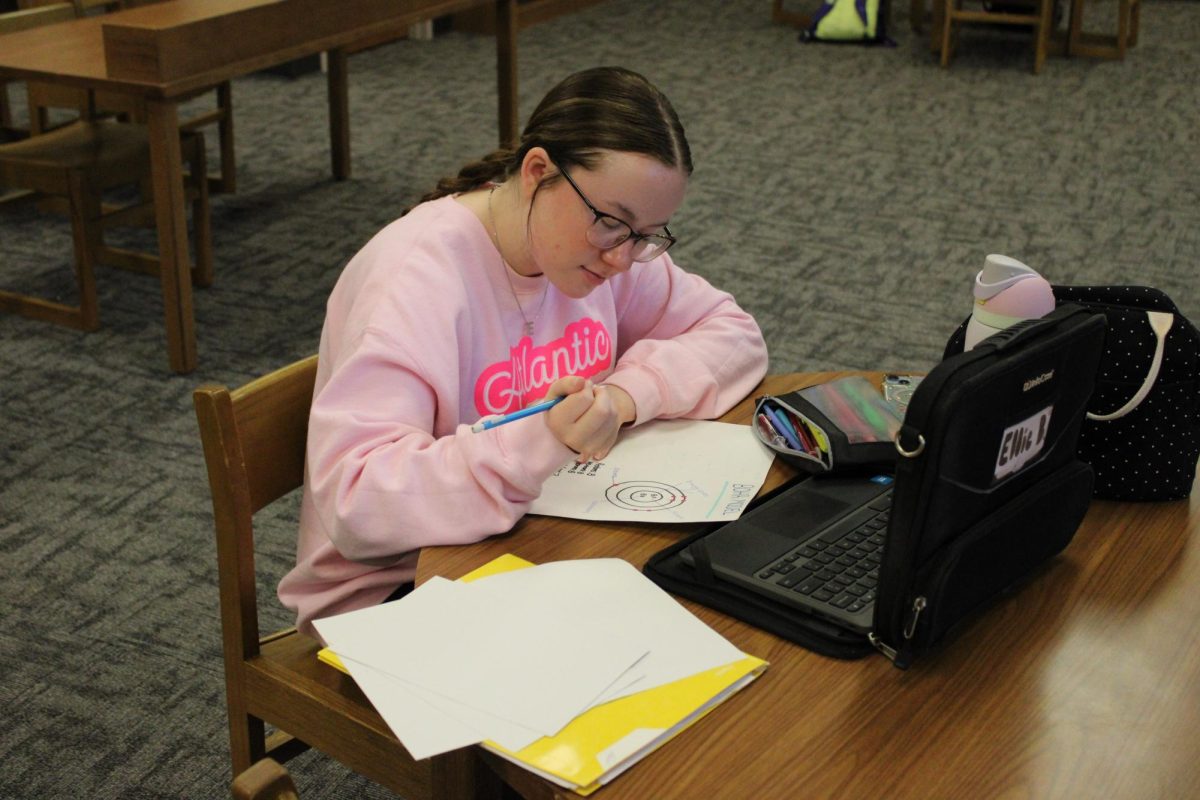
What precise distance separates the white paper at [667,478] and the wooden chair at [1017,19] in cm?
508

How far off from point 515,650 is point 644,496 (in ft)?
0.97

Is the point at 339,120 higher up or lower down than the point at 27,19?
lower down

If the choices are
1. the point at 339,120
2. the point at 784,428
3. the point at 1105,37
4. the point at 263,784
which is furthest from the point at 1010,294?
the point at 1105,37

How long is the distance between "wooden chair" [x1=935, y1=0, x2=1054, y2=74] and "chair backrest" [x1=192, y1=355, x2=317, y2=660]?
17.3 ft

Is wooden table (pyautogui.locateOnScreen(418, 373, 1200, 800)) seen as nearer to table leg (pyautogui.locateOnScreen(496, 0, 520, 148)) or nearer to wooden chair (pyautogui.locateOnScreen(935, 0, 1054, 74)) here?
table leg (pyautogui.locateOnScreen(496, 0, 520, 148))

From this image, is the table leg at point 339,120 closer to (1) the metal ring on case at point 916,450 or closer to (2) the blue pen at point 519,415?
(2) the blue pen at point 519,415

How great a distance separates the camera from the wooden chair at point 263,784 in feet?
2.96

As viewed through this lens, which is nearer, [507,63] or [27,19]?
[27,19]

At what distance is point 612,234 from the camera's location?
1343 millimetres

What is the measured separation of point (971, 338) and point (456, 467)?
1.70ft

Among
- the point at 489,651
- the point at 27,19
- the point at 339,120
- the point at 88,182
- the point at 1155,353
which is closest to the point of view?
the point at 489,651

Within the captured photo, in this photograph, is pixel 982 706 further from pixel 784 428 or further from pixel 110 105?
pixel 110 105

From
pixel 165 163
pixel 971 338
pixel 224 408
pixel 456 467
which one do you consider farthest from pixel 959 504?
pixel 165 163

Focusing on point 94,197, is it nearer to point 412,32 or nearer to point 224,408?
point 224,408
